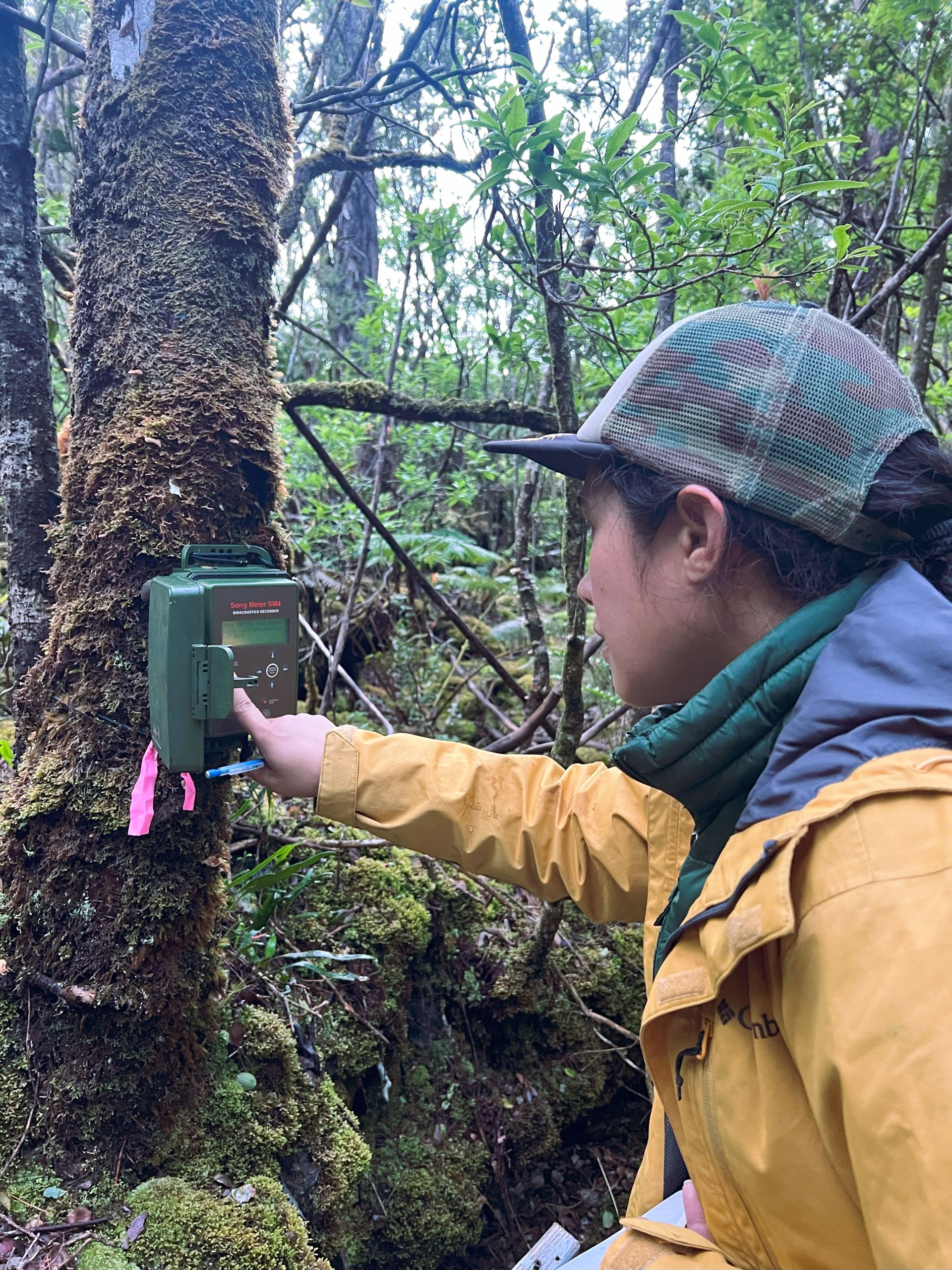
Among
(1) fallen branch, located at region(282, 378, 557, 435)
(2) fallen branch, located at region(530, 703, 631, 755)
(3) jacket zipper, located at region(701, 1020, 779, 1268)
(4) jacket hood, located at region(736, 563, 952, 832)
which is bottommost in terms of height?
(2) fallen branch, located at region(530, 703, 631, 755)

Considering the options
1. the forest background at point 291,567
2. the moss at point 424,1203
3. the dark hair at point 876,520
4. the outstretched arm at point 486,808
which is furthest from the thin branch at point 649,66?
the moss at point 424,1203

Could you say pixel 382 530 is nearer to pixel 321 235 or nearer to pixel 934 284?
pixel 321 235

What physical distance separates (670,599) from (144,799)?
1195mm

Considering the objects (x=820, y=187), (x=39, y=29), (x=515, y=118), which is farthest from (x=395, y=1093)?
(x=39, y=29)

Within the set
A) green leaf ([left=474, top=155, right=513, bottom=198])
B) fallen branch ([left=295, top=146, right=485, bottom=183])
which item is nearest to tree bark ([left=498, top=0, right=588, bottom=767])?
green leaf ([left=474, top=155, right=513, bottom=198])

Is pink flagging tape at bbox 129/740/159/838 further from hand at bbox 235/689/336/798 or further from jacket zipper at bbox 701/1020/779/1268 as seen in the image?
jacket zipper at bbox 701/1020/779/1268

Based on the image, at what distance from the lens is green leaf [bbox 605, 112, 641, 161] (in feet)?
6.68

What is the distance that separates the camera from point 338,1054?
2.42 m

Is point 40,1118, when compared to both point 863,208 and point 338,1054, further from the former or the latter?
point 863,208

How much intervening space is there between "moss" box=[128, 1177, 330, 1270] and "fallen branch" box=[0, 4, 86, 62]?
278 centimetres

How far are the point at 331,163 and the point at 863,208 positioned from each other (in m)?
2.84

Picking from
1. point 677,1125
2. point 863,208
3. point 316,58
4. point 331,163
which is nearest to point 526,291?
point 331,163

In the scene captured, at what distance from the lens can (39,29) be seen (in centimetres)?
215

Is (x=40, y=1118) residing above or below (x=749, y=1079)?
below
